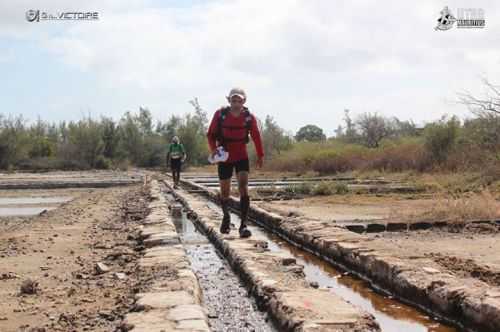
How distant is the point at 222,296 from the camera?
6.14 meters

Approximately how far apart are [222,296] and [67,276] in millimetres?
1887

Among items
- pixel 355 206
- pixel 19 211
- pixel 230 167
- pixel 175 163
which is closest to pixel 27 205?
pixel 19 211

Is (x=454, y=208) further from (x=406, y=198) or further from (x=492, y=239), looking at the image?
(x=406, y=198)

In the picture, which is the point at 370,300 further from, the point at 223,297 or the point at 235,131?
the point at 235,131

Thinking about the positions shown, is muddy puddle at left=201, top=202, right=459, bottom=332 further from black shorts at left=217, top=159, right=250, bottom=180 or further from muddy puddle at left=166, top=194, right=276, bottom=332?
black shorts at left=217, top=159, right=250, bottom=180

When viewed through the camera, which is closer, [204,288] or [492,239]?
A: [204,288]

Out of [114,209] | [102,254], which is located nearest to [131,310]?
[102,254]

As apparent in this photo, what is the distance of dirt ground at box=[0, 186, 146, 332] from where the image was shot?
5.08m

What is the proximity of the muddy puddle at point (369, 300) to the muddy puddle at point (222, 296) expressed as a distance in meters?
0.94

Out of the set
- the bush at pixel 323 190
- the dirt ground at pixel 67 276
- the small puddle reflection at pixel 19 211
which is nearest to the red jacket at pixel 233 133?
the dirt ground at pixel 67 276

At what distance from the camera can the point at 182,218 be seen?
1338 cm

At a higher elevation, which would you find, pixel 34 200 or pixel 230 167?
pixel 230 167

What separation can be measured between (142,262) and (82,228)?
5.17 meters

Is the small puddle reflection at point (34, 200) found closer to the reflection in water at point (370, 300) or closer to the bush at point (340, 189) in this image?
the bush at point (340, 189)
